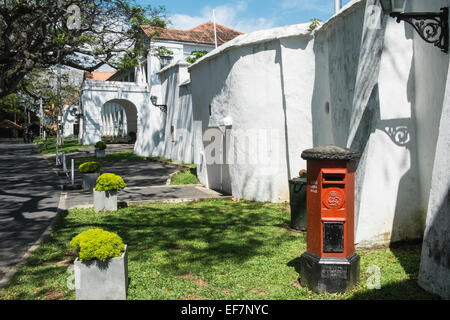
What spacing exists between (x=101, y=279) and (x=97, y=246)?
42 centimetres

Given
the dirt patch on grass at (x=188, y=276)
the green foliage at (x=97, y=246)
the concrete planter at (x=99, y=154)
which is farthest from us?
the concrete planter at (x=99, y=154)

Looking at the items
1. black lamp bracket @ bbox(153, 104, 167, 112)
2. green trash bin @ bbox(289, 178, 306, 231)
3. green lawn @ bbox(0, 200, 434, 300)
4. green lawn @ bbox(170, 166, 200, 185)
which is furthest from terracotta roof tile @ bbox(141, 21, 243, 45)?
green trash bin @ bbox(289, 178, 306, 231)

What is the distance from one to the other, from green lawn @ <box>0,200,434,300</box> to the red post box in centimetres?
20

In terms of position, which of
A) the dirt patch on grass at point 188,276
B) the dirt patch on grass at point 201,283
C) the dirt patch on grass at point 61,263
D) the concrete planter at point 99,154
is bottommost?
the dirt patch on grass at point 201,283

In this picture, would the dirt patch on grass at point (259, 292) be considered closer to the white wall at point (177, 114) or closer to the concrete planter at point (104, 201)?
the concrete planter at point (104, 201)

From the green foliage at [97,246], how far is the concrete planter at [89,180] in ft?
26.8

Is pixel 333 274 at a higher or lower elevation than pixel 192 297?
higher

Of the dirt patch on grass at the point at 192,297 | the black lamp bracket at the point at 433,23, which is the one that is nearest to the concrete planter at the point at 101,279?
the dirt patch on grass at the point at 192,297

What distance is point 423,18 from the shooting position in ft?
15.8

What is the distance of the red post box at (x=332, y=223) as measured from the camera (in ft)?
15.4

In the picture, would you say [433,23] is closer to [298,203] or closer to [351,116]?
[351,116]

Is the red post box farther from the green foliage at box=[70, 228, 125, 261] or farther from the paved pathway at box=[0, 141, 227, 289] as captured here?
the paved pathway at box=[0, 141, 227, 289]

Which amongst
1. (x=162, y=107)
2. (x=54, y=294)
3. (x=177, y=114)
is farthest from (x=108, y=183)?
(x=162, y=107)

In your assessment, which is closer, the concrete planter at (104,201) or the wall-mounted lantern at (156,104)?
the concrete planter at (104,201)
